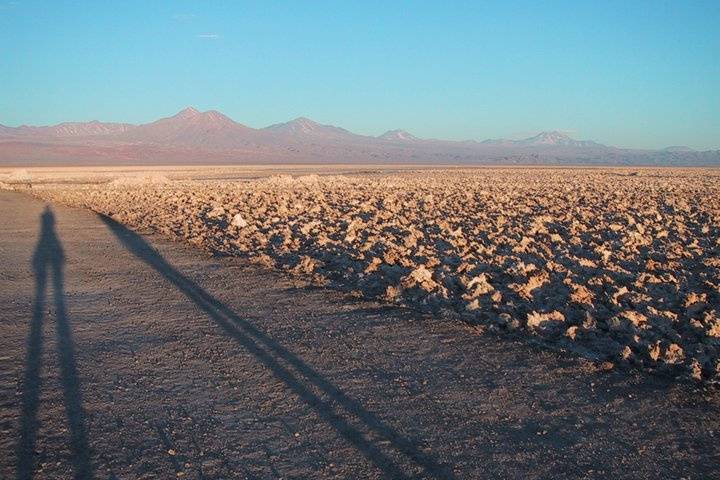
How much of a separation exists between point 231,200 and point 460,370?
63.6 feet

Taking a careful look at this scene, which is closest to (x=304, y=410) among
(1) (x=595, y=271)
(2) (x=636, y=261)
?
(1) (x=595, y=271)

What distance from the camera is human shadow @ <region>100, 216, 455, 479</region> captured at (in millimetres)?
3994

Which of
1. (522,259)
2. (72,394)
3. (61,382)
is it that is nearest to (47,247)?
(61,382)

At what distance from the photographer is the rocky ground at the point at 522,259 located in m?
6.60

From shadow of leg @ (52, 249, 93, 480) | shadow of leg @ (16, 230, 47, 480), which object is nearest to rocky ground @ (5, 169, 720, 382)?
shadow of leg @ (52, 249, 93, 480)

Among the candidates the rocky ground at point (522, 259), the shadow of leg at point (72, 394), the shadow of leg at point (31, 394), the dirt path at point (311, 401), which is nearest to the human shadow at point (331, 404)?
the dirt path at point (311, 401)

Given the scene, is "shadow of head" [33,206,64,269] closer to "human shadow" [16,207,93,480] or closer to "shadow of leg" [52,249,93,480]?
"human shadow" [16,207,93,480]

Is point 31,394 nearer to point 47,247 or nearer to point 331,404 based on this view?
point 331,404

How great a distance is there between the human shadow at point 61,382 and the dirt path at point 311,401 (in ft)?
0.06

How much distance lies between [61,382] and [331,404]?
88.9 inches

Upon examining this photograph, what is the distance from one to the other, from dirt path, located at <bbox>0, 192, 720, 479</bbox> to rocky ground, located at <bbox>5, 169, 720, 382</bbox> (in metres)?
Result: 0.62

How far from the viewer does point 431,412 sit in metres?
4.75

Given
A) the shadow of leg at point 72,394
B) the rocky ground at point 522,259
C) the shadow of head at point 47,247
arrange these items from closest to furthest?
1. the shadow of leg at point 72,394
2. the rocky ground at point 522,259
3. the shadow of head at point 47,247

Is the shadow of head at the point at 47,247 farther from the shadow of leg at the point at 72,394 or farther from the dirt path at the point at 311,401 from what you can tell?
the dirt path at the point at 311,401
